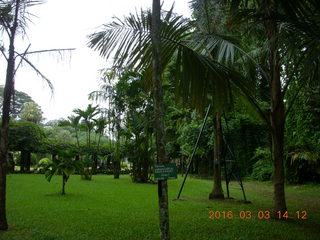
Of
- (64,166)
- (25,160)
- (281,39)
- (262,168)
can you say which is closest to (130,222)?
(281,39)

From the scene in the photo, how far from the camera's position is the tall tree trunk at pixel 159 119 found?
3.00 metres

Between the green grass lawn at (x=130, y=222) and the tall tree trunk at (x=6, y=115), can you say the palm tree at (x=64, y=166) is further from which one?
the tall tree trunk at (x=6, y=115)

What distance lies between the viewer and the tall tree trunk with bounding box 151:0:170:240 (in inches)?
118

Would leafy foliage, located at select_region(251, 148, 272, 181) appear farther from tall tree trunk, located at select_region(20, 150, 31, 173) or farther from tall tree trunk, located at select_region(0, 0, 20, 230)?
tall tree trunk, located at select_region(20, 150, 31, 173)

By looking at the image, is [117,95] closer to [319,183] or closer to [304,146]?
[304,146]

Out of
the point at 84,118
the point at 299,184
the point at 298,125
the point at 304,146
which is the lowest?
the point at 299,184

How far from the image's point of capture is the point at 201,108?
358cm

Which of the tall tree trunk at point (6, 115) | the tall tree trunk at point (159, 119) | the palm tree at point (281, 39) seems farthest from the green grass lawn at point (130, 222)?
the tall tree trunk at point (159, 119)

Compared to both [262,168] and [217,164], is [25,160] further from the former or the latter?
[217,164]

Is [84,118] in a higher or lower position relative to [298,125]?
higher

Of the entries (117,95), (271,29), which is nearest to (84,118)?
(117,95)

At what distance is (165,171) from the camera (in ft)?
9.32

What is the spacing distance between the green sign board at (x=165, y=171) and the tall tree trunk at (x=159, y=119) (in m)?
0.17

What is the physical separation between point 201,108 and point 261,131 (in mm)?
16314
